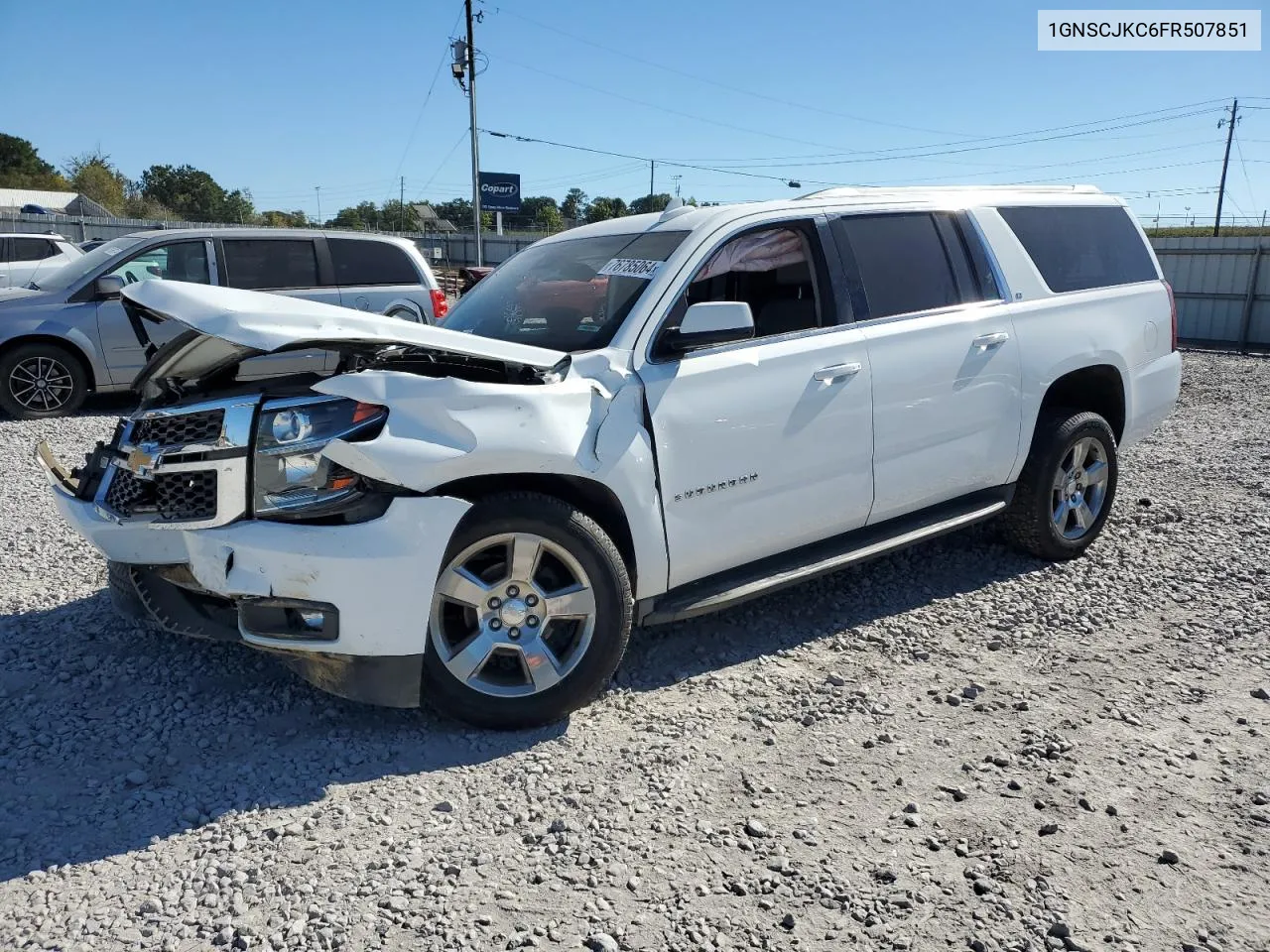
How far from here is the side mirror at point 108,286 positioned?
839cm

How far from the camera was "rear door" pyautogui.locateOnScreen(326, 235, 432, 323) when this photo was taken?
1070 cm

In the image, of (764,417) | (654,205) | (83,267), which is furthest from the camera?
(654,205)

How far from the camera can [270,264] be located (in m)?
10.4

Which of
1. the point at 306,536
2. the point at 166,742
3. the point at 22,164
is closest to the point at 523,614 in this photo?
the point at 306,536

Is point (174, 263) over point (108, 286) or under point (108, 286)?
over

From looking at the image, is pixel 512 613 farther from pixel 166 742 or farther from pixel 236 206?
pixel 236 206

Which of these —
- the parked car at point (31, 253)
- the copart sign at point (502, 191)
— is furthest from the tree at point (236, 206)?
the parked car at point (31, 253)

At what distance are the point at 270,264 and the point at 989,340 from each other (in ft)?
26.8

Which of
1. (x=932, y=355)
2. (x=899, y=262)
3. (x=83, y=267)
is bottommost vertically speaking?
(x=932, y=355)

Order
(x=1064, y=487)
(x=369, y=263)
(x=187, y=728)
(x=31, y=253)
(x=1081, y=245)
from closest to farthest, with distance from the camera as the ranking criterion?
(x=187, y=728)
(x=1064, y=487)
(x=1081, y=245)
(x=369, y=263)
(x=31, y=253)

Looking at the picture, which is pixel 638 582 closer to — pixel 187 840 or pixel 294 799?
pixel 294 799

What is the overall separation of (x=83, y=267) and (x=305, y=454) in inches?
329

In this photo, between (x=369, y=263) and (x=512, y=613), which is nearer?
(x=512, y=613)

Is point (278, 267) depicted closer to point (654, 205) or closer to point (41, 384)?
point (41, 384)
